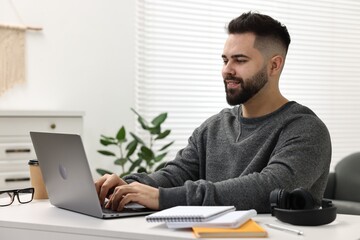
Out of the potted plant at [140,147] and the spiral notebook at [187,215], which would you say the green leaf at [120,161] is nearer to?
the potted plant at [140,147]

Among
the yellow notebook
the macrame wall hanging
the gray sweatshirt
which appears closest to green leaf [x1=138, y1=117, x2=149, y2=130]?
the macrame wall hanging

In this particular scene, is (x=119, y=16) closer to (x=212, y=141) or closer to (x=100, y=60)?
(x=100, y=60)

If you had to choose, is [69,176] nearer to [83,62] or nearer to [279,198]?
[279,198]

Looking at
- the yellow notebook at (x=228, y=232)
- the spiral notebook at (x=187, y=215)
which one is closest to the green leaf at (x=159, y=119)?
the spiral notebook at (x=187, y=215)

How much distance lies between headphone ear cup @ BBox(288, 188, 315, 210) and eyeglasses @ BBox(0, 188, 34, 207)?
100 cm

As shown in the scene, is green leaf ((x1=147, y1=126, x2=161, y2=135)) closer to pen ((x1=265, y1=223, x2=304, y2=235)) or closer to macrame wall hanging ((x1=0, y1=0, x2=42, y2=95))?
macrame wall hanging ((x1=0, y1=0, x2=42, y2=95))

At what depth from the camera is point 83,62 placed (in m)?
4.71

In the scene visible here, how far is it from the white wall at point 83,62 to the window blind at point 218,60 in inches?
5.4

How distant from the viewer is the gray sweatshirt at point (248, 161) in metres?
2.01

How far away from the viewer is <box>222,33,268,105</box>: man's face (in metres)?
2.43

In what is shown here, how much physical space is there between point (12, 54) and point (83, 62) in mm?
565

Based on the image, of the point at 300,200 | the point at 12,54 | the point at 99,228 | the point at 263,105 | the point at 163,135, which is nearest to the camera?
the point at 99,228

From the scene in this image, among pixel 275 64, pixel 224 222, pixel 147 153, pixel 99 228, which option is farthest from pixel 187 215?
pixel 147 153

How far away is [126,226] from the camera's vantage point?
173 centimetres
